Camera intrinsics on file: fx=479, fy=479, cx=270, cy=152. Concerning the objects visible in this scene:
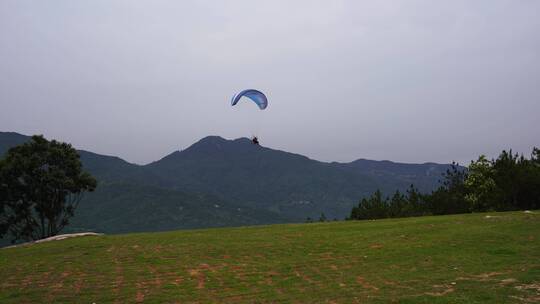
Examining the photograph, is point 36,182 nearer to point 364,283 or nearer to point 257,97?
point 257,97

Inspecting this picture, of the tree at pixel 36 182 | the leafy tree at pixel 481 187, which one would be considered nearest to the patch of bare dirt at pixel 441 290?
the leafy tree at pixel 481 187

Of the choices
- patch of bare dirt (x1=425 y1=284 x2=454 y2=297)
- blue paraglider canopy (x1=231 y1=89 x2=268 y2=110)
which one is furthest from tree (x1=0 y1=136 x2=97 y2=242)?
patch of bare dirt (x1=425 y1=284 x2=454 y2=297)

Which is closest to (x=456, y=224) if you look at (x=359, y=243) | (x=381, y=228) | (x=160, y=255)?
(x=381, y=228)

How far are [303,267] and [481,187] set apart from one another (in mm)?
34955

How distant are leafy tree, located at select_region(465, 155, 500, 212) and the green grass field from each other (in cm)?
1628

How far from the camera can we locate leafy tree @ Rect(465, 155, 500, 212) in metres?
49.8

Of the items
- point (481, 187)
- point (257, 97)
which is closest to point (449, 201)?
point (481, 187)

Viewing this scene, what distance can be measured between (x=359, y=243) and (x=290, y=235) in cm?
698

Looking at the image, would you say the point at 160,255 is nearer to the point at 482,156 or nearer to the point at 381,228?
the point at 381,228

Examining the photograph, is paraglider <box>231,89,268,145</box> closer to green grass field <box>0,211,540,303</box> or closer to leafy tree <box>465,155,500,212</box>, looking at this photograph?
green grass field <box>0,211,540,303</box>

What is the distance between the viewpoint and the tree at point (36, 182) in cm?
5091

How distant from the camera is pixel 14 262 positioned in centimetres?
2775

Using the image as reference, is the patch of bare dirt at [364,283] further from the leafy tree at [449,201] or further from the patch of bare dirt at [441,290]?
the leafy tree at [449,201]

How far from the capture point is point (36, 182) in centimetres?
5216
